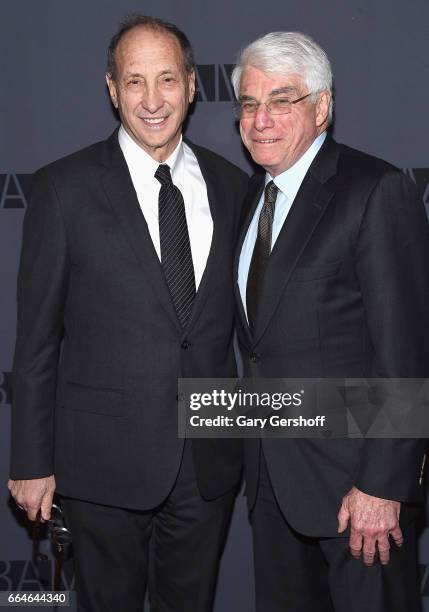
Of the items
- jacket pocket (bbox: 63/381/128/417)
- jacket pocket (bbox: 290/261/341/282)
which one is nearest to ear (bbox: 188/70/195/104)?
jacket pocket (bbox: 290/261/341/282)

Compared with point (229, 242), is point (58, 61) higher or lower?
higher

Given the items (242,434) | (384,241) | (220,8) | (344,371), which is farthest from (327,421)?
(220,8)

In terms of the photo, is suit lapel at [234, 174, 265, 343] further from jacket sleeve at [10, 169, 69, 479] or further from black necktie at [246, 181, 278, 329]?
jacket sleeve at [10, 169, 69, 479]

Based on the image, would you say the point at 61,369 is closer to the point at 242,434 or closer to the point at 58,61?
the point at 242,434

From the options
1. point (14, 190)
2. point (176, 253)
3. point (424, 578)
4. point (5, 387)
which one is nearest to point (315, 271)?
point (176, 253)

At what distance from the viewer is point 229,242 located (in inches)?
95.3

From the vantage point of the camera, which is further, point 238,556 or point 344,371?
point 238,556

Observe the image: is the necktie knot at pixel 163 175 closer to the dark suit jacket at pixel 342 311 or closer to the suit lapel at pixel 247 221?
the suit lapel at pixel 247 221

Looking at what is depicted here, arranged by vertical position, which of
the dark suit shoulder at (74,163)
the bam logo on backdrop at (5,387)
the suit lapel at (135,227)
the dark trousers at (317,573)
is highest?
the dark suit shoulder at (74,163)

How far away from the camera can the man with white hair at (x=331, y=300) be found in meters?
2.03

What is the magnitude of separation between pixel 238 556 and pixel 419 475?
1.19 m

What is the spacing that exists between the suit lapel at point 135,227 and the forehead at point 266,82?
1.42ft

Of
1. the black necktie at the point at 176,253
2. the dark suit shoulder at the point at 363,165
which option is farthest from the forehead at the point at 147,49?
the dark suit shoulder at the point at 363,165

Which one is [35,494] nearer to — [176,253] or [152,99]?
[176,253]
